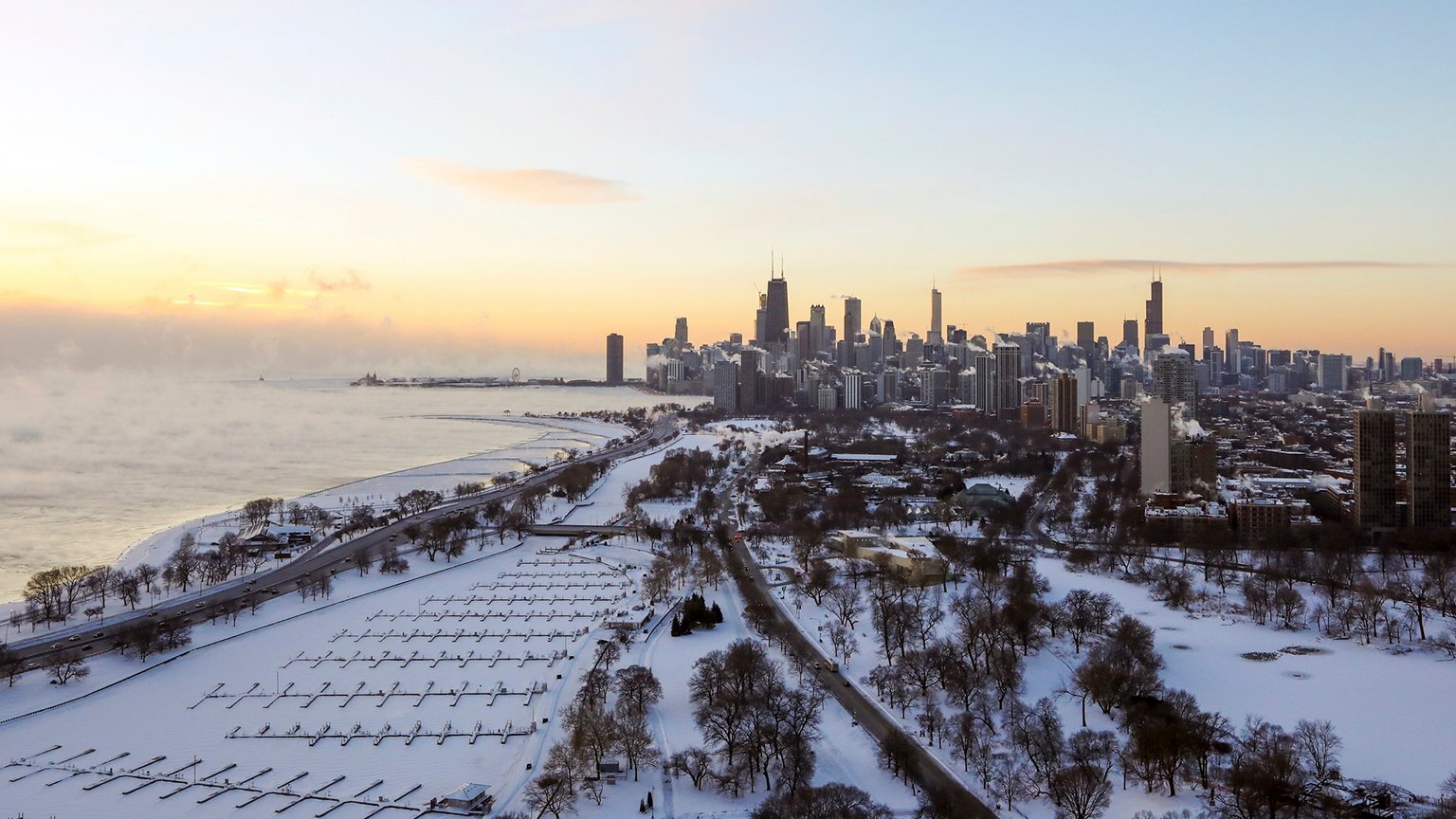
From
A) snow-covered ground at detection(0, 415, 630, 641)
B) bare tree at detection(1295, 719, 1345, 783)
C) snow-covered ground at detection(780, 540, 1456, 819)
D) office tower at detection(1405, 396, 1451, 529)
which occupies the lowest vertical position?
snow-covered ground at detection(780, 540, 1456, 819)

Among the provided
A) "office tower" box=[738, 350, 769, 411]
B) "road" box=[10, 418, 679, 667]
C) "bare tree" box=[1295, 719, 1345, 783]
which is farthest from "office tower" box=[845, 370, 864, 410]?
"bare tree" box=[1295, 719, 1345, 783]

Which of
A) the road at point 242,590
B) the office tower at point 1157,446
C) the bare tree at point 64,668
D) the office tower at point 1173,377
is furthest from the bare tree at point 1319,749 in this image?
the office tower at point 1173,377

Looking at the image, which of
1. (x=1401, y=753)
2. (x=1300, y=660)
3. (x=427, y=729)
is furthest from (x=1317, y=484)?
(x=427, y=729)

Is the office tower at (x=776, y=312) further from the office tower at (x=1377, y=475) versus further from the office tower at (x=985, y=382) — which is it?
the office tower at (x=1377, y=475)

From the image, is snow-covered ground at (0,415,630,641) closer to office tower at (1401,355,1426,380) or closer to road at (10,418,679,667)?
road at (10,418,679,667)

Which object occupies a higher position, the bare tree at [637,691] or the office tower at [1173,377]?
the office tower at [1173,377]

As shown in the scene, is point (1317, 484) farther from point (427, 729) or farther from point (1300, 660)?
point (427, 729)

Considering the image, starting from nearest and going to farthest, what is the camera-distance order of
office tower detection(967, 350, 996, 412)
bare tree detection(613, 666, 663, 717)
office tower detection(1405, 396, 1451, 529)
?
bare tree detection(613, 666, 663, 717), office tower detection(1405, 396, 1451, 529), office tower detection(967, 350, 996, 412)
